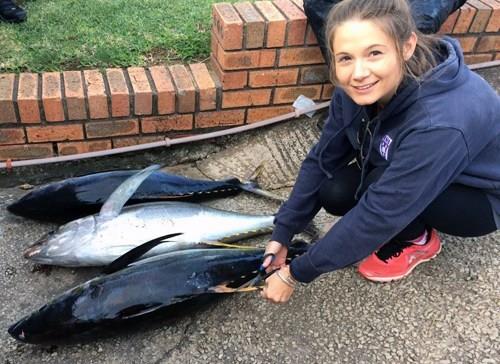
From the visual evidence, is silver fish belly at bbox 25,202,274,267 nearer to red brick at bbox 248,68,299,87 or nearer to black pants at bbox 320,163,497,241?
black pants at bbox 320,163,497,241

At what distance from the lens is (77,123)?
2.68 metres

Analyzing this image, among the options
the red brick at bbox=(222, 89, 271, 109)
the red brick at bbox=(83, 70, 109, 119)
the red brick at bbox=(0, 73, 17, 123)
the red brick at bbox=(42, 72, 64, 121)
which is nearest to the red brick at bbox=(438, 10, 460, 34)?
the red brick at bbox=(222, 89, 271, 109)

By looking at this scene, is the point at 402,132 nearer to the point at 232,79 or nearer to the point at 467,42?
the point at 232,79

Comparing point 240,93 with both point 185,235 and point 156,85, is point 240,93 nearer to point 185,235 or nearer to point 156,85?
point 156,85

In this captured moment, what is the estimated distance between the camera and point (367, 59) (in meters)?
1.54

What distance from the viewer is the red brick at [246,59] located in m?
2.71

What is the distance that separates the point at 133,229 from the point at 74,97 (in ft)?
2.58

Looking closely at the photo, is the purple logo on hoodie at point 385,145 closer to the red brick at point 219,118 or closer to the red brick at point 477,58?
the red brick at point 219,118

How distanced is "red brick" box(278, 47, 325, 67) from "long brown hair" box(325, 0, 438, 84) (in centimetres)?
118

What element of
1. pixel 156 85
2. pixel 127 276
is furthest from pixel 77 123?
pixel 127 276

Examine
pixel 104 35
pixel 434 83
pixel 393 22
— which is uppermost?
pixel 393 22

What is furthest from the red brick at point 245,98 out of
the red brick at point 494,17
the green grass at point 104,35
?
the red brick at point 494,17

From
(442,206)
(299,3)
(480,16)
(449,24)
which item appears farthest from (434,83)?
(480,16)

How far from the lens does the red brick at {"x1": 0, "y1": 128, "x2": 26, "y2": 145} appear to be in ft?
8.58
